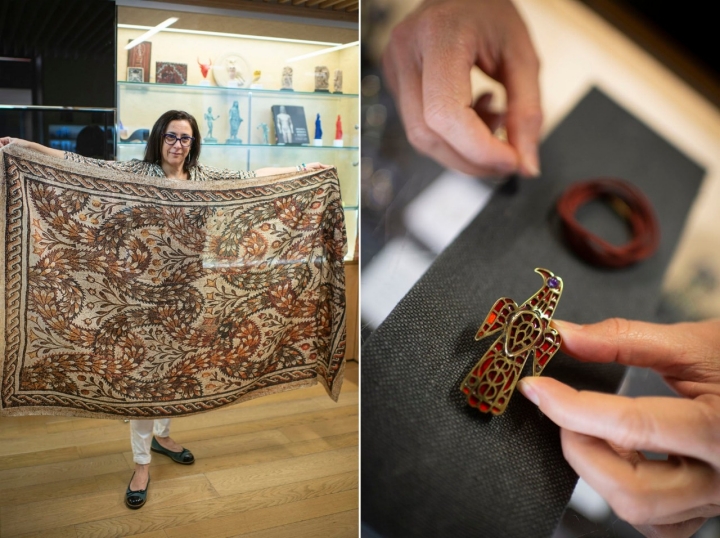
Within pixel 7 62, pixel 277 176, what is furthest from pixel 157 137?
pixel 7 62

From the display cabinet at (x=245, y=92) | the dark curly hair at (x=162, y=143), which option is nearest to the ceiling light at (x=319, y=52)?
the display cabinet at (x=245, y=92)

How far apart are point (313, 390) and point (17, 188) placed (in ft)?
7.20

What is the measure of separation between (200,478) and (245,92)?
1.91 metres

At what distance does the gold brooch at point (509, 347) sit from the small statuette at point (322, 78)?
9.29 ft

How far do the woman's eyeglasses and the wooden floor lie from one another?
134 cm

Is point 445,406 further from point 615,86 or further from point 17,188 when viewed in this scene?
point 17,188

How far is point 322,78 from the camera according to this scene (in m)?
3.94

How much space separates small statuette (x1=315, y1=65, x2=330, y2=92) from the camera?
3.93 meters

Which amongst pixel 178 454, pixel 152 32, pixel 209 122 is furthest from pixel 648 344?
pixel 152 32

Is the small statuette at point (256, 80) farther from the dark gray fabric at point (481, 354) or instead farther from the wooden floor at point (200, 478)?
the dark gray fabric at point (481, 354)

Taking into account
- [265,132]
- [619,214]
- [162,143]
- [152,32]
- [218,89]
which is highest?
[152,32]

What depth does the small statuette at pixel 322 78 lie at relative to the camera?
12.9 feet

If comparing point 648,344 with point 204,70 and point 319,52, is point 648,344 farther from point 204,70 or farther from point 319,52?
point 319,52

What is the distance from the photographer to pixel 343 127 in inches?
160
